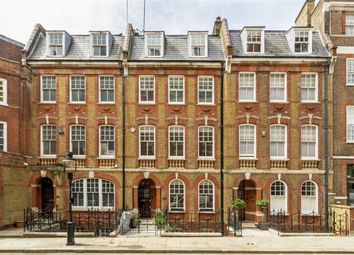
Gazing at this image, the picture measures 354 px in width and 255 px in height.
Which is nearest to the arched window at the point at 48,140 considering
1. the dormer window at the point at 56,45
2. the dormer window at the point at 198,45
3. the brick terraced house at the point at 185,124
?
the brick terraced house at the point at 185,124

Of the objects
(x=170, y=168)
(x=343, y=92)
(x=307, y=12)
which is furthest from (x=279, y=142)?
(x=307, y=12)

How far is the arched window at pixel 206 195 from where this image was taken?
85.3ft

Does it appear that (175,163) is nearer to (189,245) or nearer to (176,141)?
(176,141)

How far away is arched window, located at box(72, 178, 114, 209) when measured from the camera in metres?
26.1

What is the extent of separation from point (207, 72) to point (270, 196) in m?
8.92

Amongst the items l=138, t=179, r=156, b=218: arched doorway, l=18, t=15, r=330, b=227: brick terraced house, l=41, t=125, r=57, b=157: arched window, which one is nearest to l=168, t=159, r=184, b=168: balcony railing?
l=18, t=15, r=330, b=227: brick terraced house

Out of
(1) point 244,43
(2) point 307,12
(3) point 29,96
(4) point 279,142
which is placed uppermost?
(2) point 307,12

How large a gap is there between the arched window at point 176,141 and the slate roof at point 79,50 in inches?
235

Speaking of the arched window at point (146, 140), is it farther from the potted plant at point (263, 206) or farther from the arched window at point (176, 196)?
the potted plant at point (263, 206)

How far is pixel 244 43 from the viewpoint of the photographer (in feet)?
87.7

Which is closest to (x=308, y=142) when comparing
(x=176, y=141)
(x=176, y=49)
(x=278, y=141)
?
(x=278, y=141)

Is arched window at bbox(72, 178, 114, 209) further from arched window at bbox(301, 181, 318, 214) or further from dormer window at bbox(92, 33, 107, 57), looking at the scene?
arched window at bbox(301, 181, 318, 214)

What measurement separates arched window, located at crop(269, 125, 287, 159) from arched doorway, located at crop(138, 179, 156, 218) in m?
8.21

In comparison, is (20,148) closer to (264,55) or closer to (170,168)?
(170,168)
